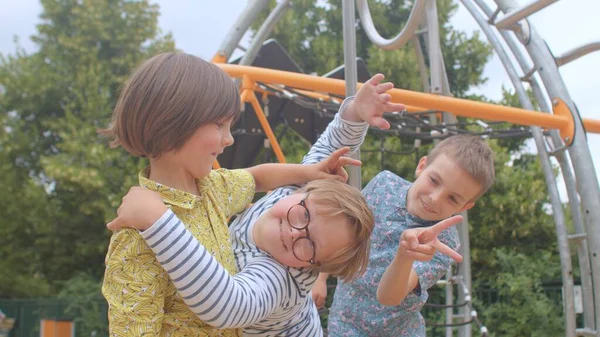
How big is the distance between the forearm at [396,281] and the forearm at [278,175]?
263mm

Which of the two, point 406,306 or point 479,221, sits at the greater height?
point 479,221

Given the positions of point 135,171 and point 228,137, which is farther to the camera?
point 135,171

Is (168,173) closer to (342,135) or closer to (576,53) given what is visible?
(342,135)

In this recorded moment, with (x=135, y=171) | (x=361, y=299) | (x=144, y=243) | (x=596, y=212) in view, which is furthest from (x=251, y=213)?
(x=135, y=171)

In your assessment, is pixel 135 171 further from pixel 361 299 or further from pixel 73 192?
pixel 361 299

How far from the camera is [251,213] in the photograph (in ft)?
4.29

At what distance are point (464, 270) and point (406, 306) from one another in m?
1.81

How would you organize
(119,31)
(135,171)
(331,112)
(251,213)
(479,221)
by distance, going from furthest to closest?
(119,31)
(135,171)
(479,221)
(331,112)
(251,213)

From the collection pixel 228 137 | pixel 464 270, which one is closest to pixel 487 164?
pixel 228 137

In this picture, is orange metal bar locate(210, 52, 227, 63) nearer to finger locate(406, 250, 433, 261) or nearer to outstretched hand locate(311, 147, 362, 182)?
outstretched hand locate(311, 147, 362, 182)

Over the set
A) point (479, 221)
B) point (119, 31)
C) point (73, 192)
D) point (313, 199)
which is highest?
point (119, 31)

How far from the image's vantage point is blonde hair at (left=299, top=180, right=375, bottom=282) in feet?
3.76

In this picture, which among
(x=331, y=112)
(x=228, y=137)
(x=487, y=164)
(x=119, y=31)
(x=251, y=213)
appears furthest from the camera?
(x=119, y=31)

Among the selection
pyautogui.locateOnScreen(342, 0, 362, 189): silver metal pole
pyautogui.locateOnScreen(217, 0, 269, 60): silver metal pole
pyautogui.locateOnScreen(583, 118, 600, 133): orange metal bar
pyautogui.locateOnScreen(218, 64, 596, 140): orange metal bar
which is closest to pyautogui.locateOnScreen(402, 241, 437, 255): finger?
pyautogui.locateOnScreen(342, 0, 362, 189): silver metal pole
